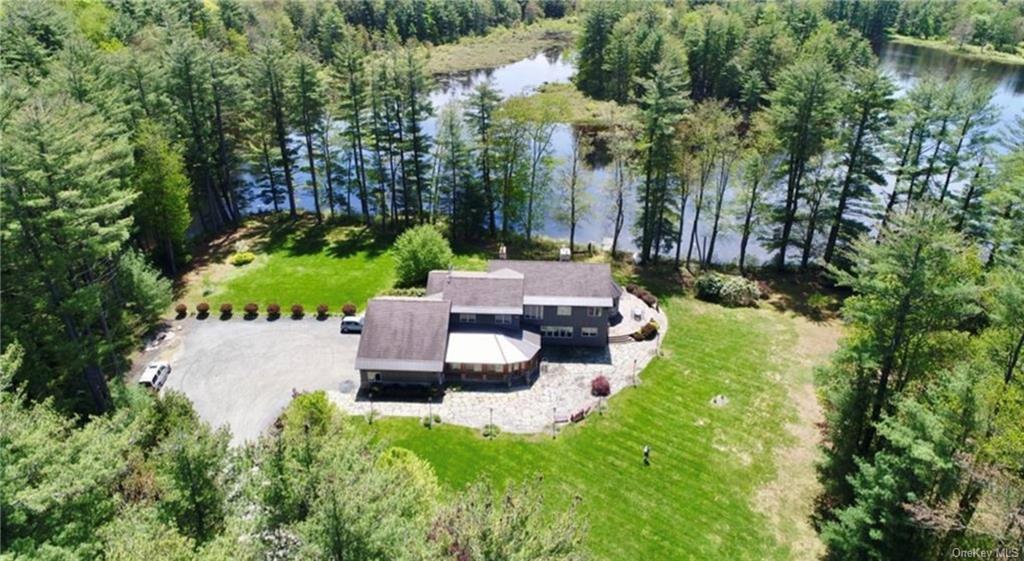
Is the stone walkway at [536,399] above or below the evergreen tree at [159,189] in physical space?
below

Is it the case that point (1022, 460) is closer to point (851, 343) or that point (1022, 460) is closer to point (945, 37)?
point (851, 343)

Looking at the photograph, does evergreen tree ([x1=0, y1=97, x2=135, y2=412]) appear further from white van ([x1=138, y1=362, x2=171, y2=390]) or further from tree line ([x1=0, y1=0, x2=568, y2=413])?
white van ([x1=138, y1=362, x2=171, y2=390])

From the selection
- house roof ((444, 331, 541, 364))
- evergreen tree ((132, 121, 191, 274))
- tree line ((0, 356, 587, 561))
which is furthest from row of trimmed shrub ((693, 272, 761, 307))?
evergreen tree ((132, 121, 191, 274))

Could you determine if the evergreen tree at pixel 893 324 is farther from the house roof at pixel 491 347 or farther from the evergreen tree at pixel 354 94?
the evergreen tree at pixel 354 94

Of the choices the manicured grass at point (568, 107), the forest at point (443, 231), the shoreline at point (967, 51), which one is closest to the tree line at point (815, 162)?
the forest at point (443, 231)

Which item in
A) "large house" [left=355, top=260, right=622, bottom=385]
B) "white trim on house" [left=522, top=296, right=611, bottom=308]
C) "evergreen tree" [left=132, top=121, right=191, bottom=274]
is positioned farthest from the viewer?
"evergreen tree" [left=132, top=121, right=191, bottom=274]

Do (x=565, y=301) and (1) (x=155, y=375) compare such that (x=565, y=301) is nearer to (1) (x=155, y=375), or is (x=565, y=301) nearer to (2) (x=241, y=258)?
(1) (x=155, y=375)
